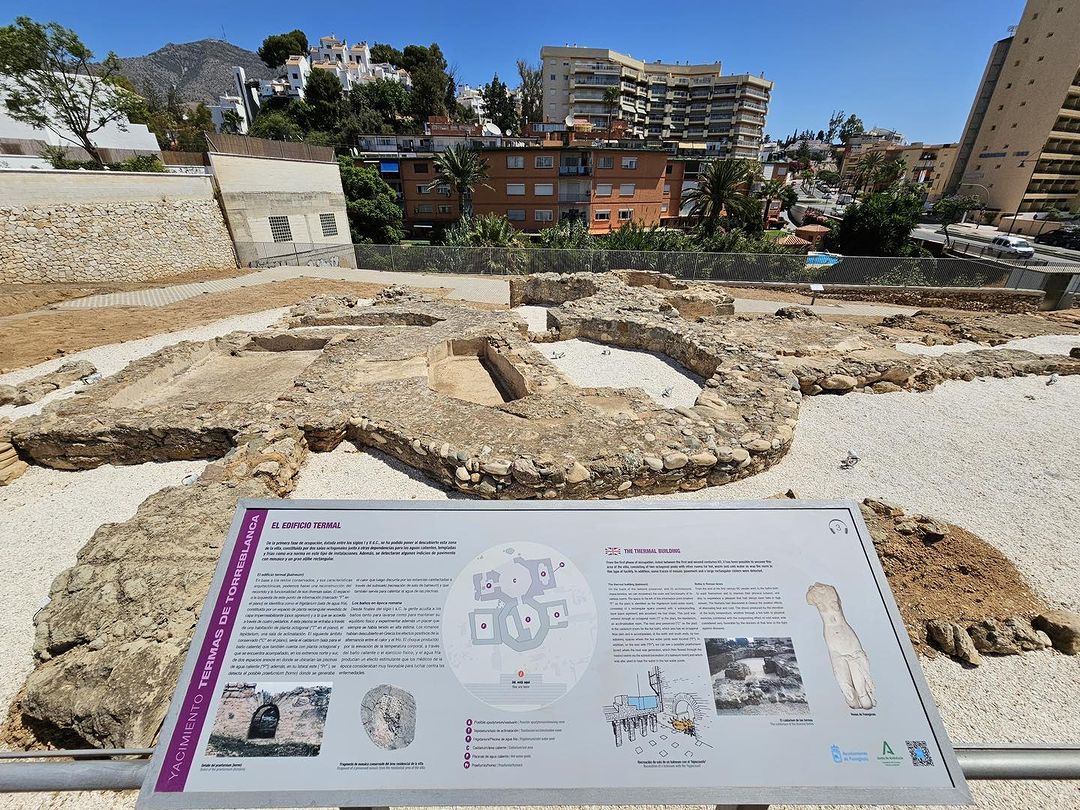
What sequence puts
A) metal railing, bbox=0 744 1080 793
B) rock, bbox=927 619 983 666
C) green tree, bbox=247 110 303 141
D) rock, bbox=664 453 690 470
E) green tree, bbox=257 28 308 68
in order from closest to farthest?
1. metal railing, bbox=0 744 1080 793
2. rock, bbox=927 619 983 666
3. rock, bbox=664 453 690 470
4. green tree, bbox=247 110 303 141
5. green tree, bbox=257 28 308 68

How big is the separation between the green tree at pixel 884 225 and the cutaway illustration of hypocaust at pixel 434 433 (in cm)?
1535

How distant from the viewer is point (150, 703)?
3.56m

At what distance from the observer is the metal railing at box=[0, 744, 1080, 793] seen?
177 cm

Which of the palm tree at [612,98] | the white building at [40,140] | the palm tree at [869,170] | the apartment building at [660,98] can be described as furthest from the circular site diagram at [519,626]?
the palm tree at [869,170]

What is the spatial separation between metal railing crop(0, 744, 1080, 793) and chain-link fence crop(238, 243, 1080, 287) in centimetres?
2110

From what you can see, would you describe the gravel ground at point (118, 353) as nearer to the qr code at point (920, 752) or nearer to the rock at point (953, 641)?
the qr code at point (920, 752)

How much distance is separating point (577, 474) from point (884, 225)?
106 ft

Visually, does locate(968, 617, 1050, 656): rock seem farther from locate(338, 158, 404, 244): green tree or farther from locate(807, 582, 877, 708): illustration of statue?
locate(338, 158, 404, 244): green tree

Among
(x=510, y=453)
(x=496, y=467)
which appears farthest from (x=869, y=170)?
(x=496, y=467)

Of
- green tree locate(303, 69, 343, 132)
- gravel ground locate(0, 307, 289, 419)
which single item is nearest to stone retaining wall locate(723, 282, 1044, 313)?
gravel ground locate(0, 307, 289, 419)

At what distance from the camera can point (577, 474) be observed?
6.39m

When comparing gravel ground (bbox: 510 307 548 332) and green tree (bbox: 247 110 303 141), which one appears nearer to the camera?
gravel ground (bbox: 510 307 548 332)

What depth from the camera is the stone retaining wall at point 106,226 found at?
658 inches

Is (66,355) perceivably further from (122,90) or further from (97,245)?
(122,90)
